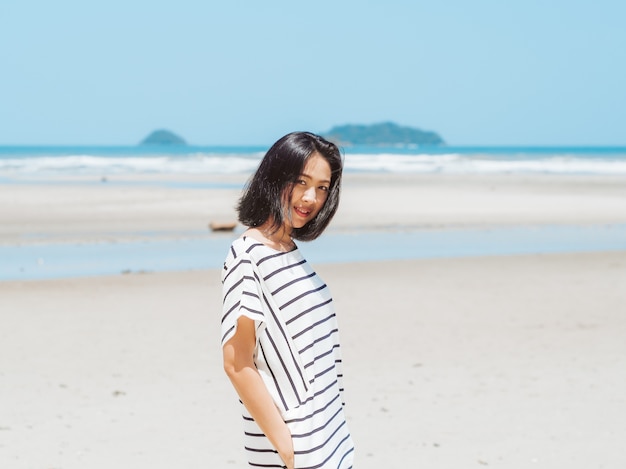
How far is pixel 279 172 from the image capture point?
223 centimetres

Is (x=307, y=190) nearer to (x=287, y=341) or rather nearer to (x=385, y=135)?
(x=287, y=341)

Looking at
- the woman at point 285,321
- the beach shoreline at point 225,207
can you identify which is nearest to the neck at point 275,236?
the woman at point 285,321

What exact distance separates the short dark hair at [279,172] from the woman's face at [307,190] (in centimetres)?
1

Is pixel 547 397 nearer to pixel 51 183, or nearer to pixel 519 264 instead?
pixel 519 264

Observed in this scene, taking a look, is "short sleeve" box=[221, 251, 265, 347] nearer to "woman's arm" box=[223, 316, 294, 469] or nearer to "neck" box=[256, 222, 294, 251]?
"woman's arm" box=[223, 316, 294, 469]

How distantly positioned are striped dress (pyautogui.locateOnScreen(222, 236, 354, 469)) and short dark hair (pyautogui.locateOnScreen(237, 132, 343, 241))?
0.35 feet

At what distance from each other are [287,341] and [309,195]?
0.37 meters

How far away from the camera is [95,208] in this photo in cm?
2334

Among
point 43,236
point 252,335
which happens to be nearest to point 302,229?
point 252,335

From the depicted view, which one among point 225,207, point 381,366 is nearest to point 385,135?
point 225,207

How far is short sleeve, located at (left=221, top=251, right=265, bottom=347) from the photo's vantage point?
6.72ft

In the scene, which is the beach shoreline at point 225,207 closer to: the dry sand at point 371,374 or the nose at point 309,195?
the dry sand at point 371,374

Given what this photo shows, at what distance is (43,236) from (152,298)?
8.05 metres

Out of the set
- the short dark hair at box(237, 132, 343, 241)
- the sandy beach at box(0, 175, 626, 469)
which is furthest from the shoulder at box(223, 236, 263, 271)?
the sandy beach at box(0, 175, 626, 469)
